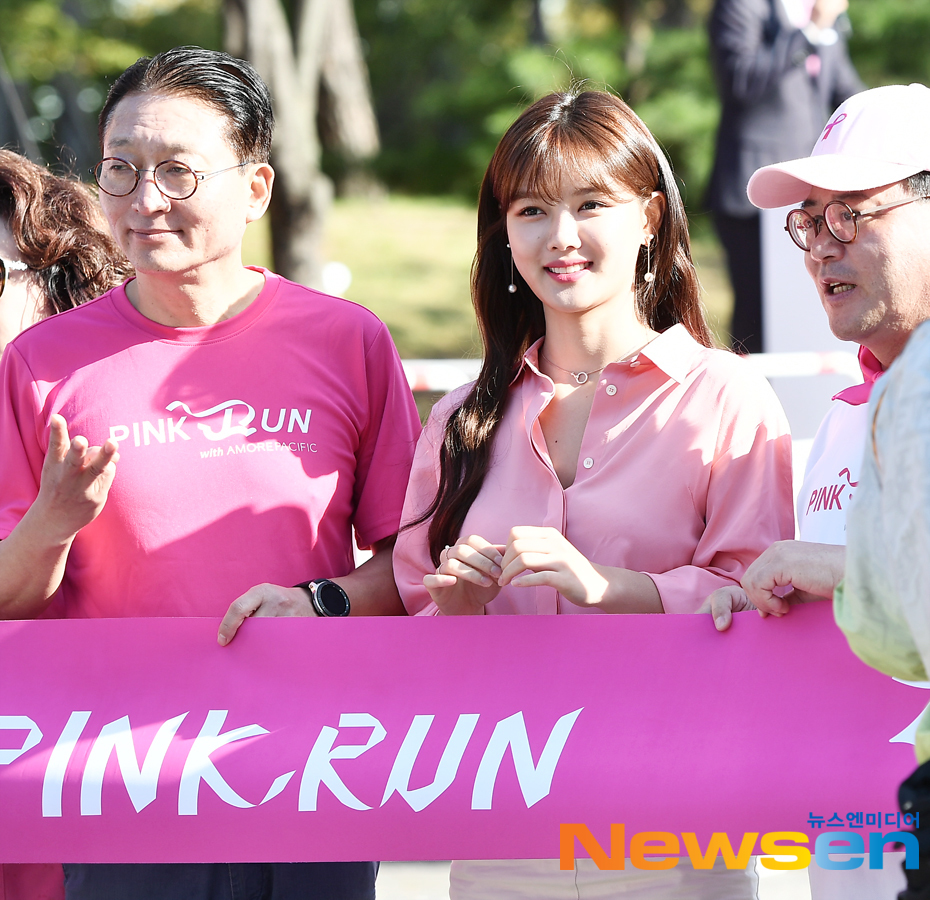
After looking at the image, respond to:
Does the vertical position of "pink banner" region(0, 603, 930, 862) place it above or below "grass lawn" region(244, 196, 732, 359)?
above

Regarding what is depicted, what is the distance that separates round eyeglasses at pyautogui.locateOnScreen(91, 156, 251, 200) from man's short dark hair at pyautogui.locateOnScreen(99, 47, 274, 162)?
15cm

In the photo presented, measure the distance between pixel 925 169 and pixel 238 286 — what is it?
5.18 feet

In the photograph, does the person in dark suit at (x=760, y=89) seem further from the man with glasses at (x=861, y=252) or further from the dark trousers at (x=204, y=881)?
the dark trousers at (x=204, y=881)

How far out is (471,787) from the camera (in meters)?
2.34

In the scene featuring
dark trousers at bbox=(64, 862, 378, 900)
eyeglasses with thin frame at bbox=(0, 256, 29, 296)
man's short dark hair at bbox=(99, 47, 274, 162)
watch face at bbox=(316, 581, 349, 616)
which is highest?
man's short dark hair at bbox=(99, 47, 274, 162)

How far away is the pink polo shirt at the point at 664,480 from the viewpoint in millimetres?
2506

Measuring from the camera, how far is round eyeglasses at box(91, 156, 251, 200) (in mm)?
2670

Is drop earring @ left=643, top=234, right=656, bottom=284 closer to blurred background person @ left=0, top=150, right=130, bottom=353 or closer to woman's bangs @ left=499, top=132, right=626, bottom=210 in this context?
woman's bangs @ left=499, top=132, right=626, bottom=210

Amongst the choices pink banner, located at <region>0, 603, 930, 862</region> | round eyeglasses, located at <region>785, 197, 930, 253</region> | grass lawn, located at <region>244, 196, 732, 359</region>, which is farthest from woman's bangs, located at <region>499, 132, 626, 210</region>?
grass lawn, located at <region>244, 196, 732, 359</region>

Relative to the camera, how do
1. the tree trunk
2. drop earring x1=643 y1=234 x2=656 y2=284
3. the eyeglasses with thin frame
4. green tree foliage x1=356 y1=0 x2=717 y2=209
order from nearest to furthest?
drop earring x1=643 y1=234 x2=656 y2=284, the eyeglasses with thin frame, the tree trunk, green tree foliage x1=356 y1=0 x2=717 y2=209

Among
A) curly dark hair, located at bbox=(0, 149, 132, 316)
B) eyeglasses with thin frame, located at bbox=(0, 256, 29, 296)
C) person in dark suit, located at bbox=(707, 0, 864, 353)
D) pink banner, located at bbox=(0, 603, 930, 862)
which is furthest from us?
person in dark suit, located at bbox=(707, 0, 864, 353)

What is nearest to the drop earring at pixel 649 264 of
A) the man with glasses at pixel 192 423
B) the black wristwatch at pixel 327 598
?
the man with glasses at pixel 192 423

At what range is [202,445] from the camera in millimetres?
2691

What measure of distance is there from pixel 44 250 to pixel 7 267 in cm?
11
